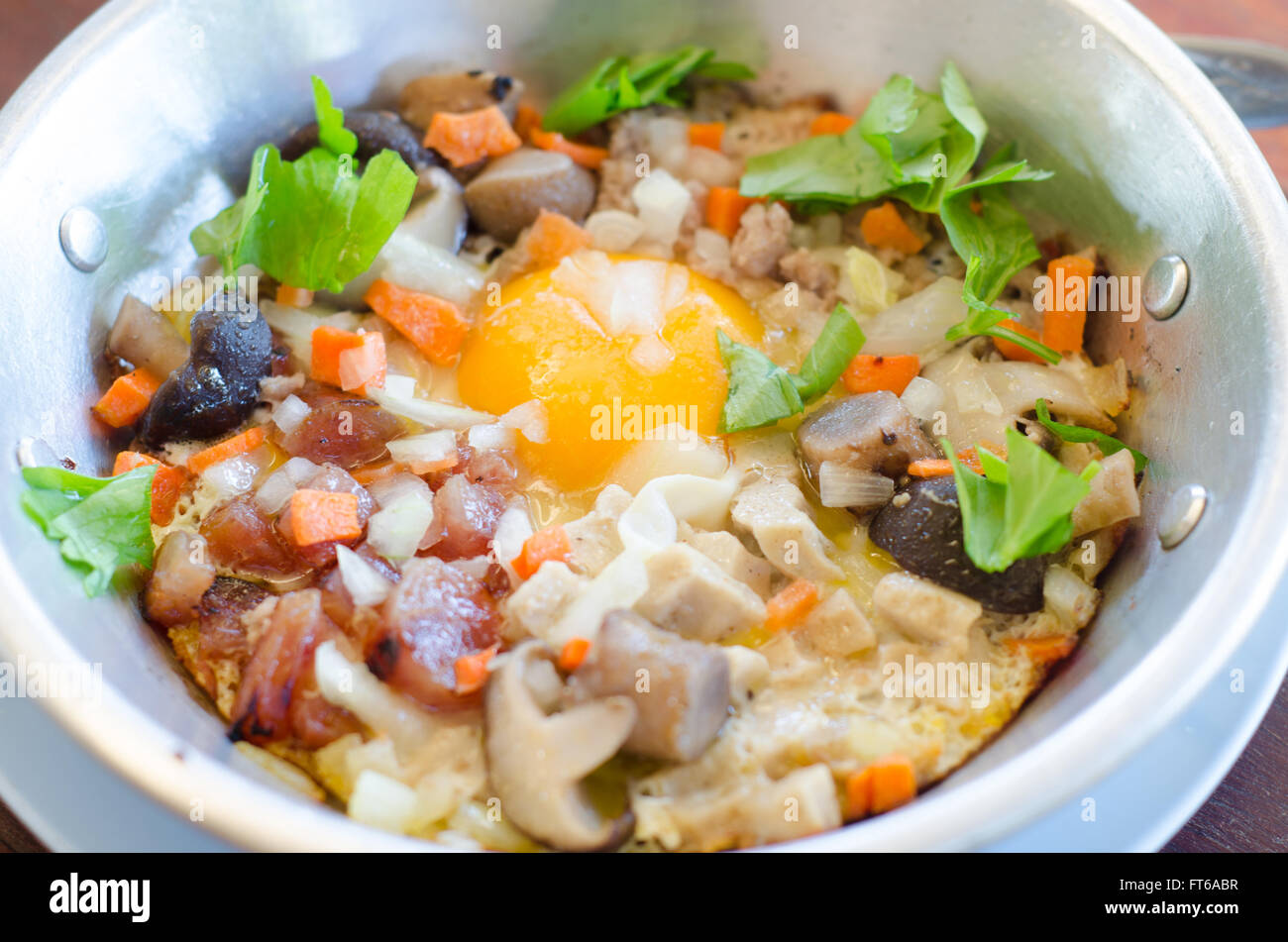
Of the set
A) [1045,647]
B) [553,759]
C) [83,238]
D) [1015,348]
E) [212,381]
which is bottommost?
[1045,647]

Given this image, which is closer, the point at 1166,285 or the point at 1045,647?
the point at 1045,647

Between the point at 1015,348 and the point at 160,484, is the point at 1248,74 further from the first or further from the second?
the point at 160,484

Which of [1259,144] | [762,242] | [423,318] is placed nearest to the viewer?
[423,318]

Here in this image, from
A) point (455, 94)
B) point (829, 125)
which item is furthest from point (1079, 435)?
point (455, 94)

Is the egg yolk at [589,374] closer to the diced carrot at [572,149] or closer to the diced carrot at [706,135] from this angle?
the diced carrot at [572,149]

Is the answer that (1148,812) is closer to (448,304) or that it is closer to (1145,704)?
(1145,704)

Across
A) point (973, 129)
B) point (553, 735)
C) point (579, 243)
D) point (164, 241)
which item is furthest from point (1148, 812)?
point (164, 241)

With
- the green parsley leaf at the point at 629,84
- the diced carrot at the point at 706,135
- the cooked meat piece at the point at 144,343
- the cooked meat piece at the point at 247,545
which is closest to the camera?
the cooked meat piece at the point at 247,545

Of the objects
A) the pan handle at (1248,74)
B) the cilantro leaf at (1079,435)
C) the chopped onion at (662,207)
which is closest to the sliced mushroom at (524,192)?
the chopped onion at (662,207)
